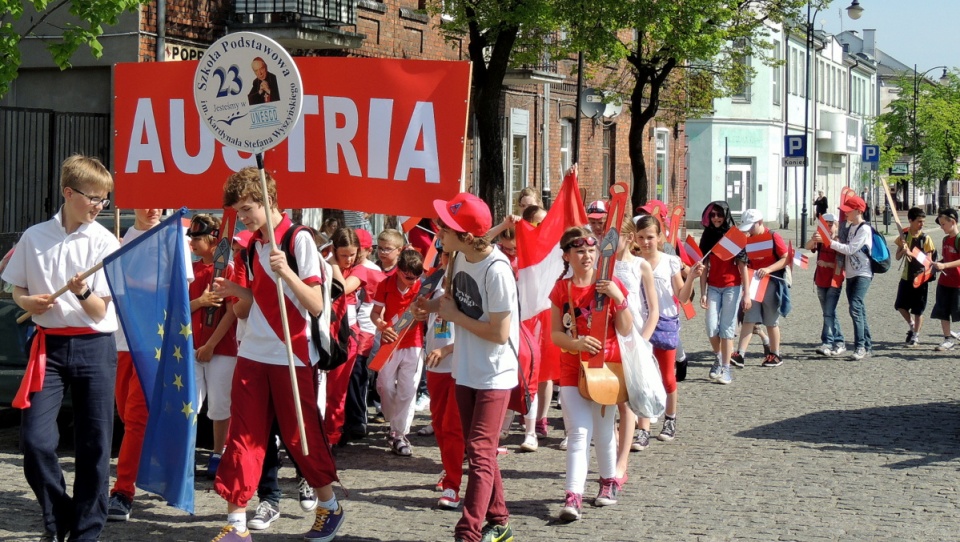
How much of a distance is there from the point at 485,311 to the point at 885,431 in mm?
4694

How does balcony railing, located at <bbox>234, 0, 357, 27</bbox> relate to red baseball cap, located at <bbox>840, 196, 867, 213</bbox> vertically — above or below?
above

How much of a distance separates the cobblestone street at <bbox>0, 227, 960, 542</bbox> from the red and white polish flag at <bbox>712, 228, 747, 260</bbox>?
4.35 ft

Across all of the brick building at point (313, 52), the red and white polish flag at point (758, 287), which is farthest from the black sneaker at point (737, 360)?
the brick building at point (313, 52)

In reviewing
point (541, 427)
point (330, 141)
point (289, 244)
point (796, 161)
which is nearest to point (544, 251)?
point (541, 427)

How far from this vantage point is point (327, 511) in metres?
6.48

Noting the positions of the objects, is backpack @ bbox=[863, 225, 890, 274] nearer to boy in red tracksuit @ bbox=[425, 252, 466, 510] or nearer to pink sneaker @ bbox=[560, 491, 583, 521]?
boy in red tracksuit @ bbox=[425, 252, 466, 510]

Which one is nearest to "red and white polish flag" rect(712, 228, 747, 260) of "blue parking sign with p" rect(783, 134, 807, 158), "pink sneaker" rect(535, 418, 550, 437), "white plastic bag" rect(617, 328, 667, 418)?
"pink sneaker" rect(535, 418, 550, 437)

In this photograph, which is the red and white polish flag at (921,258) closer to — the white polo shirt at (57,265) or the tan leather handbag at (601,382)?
the tan leather handbag at (601,382)

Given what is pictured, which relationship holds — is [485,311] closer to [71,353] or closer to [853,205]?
[71,353]

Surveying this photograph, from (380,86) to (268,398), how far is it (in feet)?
8.43

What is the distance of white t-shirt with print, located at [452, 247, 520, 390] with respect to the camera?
639cm

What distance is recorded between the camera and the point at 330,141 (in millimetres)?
8281

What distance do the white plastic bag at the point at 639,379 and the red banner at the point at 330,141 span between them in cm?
148

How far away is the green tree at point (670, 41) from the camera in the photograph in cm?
2097
